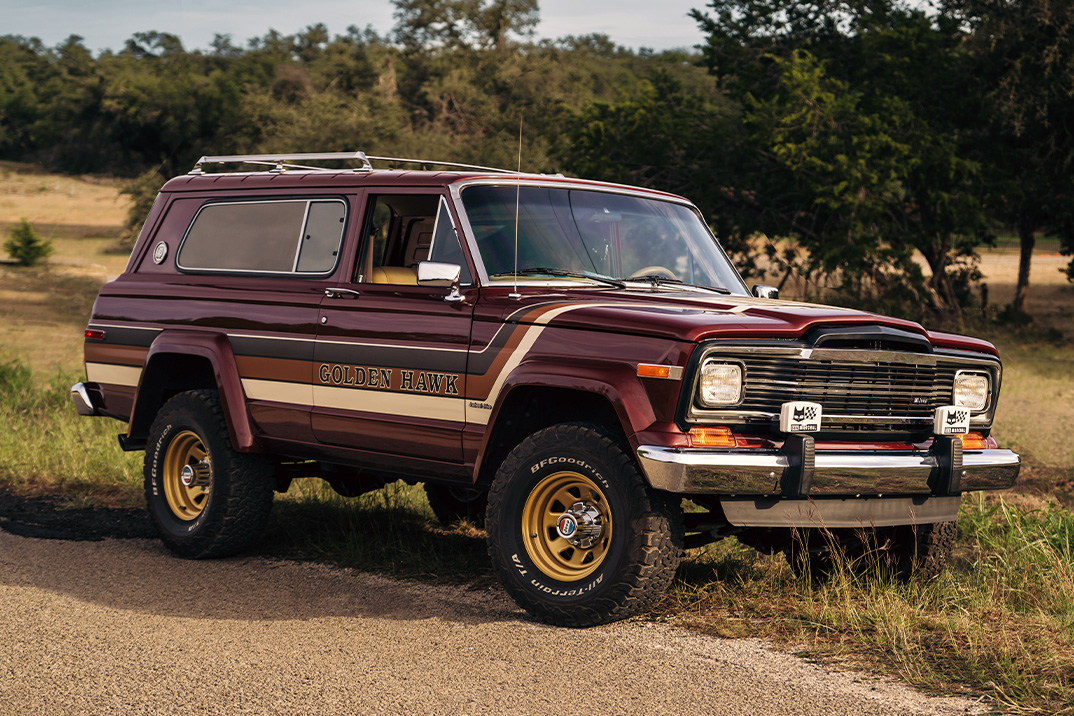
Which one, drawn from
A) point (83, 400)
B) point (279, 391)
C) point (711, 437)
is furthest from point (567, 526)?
point (83, 400)

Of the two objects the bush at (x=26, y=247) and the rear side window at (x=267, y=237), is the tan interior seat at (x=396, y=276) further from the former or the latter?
the bush at (x=26, y=247)

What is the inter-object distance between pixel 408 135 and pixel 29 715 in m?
41.6

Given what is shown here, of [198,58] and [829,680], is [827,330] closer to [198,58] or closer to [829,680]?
[829,680]

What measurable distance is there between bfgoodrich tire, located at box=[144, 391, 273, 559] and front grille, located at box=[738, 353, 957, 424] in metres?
3.15

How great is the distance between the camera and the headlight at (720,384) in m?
5.09

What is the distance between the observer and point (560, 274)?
6.15 metres

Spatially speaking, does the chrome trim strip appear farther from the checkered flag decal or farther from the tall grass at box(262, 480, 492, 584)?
the tall grass at box(262, 480, 492, 584)

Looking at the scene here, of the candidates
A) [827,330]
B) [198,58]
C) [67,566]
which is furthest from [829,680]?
[198,58]

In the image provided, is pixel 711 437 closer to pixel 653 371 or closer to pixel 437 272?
pixel 653 371

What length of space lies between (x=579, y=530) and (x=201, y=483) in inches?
112

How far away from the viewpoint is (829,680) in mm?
4734

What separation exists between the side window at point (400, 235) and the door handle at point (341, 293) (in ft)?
0.45

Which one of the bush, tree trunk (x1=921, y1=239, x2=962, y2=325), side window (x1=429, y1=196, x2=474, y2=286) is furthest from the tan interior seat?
the bush

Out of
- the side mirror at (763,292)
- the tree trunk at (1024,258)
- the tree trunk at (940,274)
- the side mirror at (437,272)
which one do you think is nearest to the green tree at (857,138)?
the tree trunk at (940,274)
